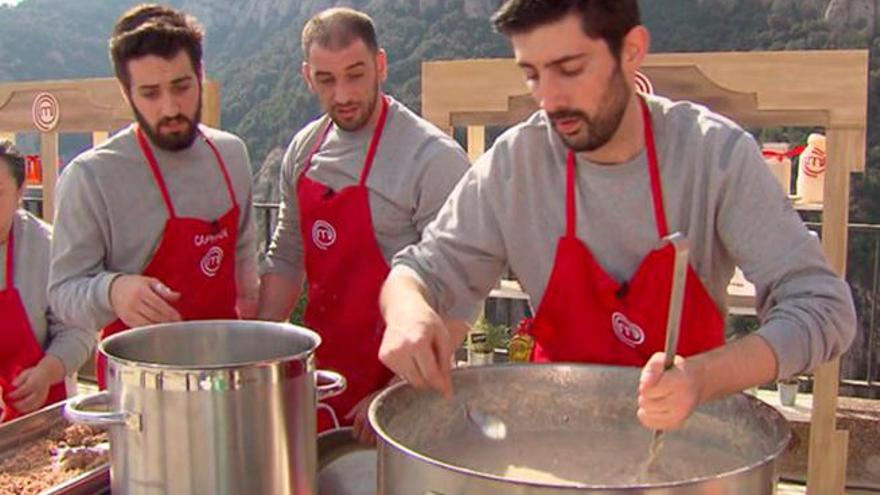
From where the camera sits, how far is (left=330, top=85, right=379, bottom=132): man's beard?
192cm

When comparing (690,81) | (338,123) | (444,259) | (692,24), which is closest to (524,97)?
(690,81)

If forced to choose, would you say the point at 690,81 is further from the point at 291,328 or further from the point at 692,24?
the point at 692,24

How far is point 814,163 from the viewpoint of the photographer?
3697mm

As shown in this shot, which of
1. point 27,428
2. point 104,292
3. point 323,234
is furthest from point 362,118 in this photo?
point 27,428

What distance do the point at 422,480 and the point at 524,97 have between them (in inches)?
108

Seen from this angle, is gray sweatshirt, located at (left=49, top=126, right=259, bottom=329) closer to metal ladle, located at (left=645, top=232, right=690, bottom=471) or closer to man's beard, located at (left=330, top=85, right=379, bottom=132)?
man's beard, located at (left=330, top=85, right=379, bottom=132)

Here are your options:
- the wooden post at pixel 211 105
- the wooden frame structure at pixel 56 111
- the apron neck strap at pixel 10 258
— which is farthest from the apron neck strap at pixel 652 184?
the wooden frame structure at pixel 56 111

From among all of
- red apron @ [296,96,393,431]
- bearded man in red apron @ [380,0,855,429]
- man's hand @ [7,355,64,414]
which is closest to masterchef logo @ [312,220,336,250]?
red apron @ [296,96,393,431]

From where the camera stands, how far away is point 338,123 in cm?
194

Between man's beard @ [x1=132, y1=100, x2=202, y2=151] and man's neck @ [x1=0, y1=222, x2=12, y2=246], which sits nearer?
man's beard @ [x1=132, y1=100, x2=202, y2=151]

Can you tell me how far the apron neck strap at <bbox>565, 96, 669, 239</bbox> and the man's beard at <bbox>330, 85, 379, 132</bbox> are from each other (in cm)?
64

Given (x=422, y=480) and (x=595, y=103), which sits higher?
(x=595, y=103)

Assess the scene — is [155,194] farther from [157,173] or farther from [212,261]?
[212,261]

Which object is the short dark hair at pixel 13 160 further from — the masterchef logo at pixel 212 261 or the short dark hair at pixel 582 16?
the short dark hair at pixel 582 16
